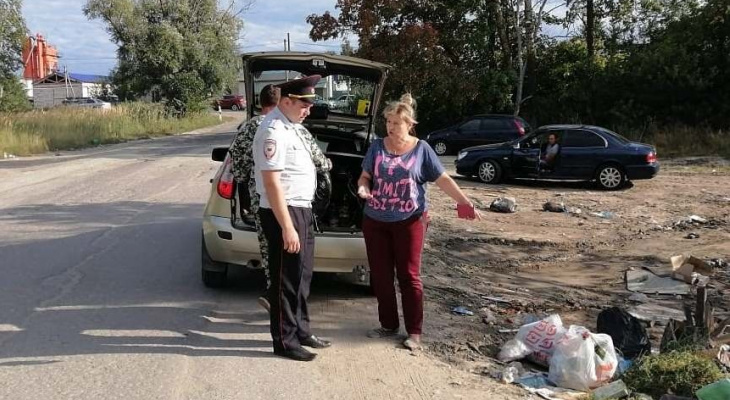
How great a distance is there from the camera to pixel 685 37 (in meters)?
24.9

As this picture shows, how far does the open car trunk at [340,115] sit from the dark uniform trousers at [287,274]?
3.88ft

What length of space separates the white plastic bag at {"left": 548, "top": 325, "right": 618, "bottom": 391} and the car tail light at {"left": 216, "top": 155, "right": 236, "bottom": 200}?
9.48 feet

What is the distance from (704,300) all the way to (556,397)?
1402 mm

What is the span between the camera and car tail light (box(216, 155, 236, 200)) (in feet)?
18.8

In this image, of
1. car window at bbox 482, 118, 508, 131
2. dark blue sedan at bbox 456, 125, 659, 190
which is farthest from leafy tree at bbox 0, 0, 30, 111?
dark blue sedan at bbox 456, 125, 659, 190

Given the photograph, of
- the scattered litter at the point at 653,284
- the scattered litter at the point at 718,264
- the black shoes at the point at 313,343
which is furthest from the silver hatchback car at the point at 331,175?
the scattered litter at the point at 718,264

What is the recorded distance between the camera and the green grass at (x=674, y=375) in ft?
13.0

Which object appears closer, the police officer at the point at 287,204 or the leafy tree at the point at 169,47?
the police officer at the point at 287,204

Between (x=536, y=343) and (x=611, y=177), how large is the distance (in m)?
11.6

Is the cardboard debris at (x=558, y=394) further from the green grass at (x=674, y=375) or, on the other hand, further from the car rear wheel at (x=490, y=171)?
the car rear wheel at (x=490, y=171)

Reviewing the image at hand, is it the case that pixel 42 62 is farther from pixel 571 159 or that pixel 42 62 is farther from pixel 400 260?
pixel 400 260

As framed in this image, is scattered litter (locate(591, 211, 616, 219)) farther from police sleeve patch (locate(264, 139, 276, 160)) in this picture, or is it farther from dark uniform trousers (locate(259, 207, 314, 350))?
police sleeve patch (locate(264, 139, 276, 160))

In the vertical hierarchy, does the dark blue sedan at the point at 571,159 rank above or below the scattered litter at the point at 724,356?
above

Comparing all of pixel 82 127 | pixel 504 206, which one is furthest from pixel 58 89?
pixel 504 206
